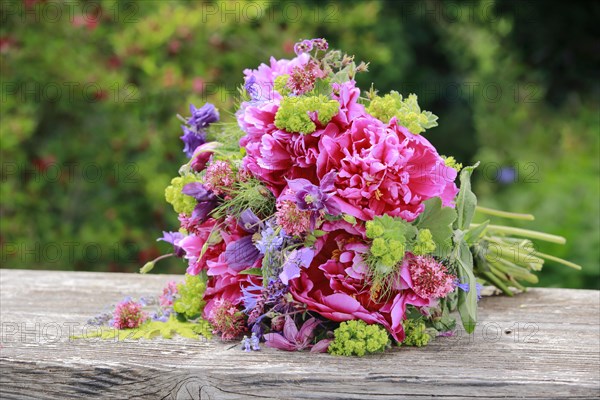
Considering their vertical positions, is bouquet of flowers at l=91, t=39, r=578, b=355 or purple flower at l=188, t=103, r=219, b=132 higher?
purple flower at l=188, t=103, r=219, b=132

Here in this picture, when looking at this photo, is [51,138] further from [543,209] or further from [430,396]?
A: [430,396]

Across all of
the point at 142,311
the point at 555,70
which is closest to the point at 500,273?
the point at 142,311

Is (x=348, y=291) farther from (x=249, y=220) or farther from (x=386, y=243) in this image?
(x=249, y=220)

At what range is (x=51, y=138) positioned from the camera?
4195 mm

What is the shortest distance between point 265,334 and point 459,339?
0.41m

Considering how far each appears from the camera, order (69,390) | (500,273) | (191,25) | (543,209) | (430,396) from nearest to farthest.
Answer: (430,396)
(69,390)
(500,273)
(191,25)
(543,209)

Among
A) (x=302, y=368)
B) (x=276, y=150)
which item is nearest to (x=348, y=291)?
(x=302, y=368)

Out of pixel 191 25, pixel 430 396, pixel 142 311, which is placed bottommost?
pixel 430 396

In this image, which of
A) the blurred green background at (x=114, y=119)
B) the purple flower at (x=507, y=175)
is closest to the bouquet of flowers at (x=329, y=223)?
the blurred green background at (x=114, y=119)

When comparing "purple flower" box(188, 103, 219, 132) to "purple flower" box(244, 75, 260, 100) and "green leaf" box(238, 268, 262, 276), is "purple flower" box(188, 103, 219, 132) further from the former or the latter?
"green leaf" box(238, 268, 262, 276)

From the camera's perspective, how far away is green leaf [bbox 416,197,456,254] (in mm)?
1563

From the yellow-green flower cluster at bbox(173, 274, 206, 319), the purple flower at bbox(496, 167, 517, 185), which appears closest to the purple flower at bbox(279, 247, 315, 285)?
the yellow-green flower cluster at bbox(173, 274, 206, 319)

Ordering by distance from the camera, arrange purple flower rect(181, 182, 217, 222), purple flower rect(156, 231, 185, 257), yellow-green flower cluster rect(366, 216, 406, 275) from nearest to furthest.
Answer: yellow-green flower cluster rect(366, 216, 406, 275) < purple flower rect(181, 182, 217, 222) < purple flower rect(156, 231, 185, 257)

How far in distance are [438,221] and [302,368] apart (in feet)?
1.32
